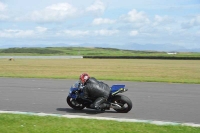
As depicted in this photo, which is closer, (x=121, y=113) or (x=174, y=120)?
(x=174, y=120)

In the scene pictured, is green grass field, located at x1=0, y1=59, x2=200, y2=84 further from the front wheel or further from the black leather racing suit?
the black leather racing suit

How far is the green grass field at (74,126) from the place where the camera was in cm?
759

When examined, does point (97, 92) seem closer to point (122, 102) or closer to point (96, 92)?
point (96, 92)

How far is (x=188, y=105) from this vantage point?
12.1 meters

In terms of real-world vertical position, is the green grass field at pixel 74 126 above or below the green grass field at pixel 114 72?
above

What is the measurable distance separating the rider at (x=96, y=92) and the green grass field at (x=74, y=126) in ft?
5.12

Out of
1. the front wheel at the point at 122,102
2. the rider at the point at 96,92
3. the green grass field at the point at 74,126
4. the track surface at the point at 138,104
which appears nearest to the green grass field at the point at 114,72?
the track surface at the point at 138,104

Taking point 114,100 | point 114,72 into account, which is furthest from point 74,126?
point 114,72

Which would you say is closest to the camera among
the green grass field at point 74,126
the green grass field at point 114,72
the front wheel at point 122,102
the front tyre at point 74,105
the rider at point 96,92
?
the green grass field at point 74,126

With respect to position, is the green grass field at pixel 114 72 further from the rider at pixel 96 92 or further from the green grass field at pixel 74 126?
the green grass field at pixel 74 126

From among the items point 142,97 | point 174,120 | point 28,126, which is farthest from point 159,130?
point 142,97

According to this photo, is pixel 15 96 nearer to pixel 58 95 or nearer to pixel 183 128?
pixel 58 95

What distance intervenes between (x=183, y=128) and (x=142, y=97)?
6.26 meters

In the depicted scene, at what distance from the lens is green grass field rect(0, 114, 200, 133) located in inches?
299
